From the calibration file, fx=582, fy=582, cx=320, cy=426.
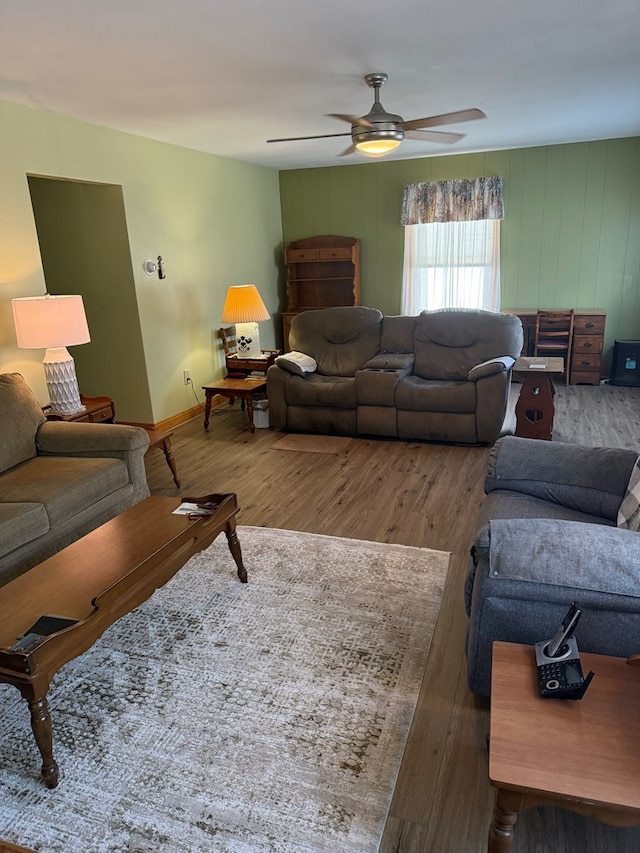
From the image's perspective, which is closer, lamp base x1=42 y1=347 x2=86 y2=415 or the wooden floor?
the wooden floor

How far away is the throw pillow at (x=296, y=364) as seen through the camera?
16.6ft

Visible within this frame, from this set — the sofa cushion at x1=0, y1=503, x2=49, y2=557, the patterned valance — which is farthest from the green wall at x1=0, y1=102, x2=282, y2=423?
the patterned valance

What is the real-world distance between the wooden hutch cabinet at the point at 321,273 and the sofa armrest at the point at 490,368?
2.99 meters

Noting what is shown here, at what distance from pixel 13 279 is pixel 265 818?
11.6 feet

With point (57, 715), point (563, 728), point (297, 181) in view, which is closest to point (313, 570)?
point (57, 715)

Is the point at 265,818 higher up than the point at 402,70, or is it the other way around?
the point at 402,70

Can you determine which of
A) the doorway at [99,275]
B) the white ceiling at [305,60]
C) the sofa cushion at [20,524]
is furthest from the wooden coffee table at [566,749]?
the doorway at [99,275]

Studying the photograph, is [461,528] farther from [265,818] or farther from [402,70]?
[402,70]

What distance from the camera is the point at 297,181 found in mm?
7293

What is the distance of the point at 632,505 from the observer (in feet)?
6.79

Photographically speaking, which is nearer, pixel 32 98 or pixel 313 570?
pixel 313 570

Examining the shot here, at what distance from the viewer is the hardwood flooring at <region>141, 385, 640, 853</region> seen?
5.13ft

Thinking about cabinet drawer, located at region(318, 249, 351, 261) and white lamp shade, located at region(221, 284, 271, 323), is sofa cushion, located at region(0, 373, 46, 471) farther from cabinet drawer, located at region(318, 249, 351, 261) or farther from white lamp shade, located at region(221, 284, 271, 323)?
cabinet drawer, located at region(318, 249, 351, 261)

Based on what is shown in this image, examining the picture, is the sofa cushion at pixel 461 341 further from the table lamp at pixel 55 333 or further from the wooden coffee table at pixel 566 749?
the wooden coffee table at pixel 566 749
